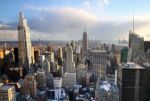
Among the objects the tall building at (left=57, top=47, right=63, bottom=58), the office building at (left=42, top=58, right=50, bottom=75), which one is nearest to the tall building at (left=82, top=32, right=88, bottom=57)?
the tall building at (left=57, top=47, right=63, bottom=58)

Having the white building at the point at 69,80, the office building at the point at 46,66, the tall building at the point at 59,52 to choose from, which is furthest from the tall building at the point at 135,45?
the tall building at the point at 59,52

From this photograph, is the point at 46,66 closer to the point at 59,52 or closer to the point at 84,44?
the point at 59,52

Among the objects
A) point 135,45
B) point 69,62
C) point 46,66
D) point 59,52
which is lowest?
point 46,66

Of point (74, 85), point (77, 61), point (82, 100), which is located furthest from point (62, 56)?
point (82, 100)

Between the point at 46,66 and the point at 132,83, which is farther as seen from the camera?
the point at 46,66

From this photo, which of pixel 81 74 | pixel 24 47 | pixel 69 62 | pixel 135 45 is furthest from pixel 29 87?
pixel 135 45

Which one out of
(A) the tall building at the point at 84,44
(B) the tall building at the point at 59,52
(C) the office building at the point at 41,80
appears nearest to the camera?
(C) the office building at the point at 41,80

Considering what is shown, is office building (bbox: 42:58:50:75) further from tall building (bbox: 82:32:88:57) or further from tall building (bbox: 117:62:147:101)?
tall building (bbox: 117:62:147:101)

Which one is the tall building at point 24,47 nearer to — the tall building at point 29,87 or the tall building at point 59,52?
the tall building at point 59,52

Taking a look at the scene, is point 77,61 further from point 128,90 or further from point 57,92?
point 128,90
